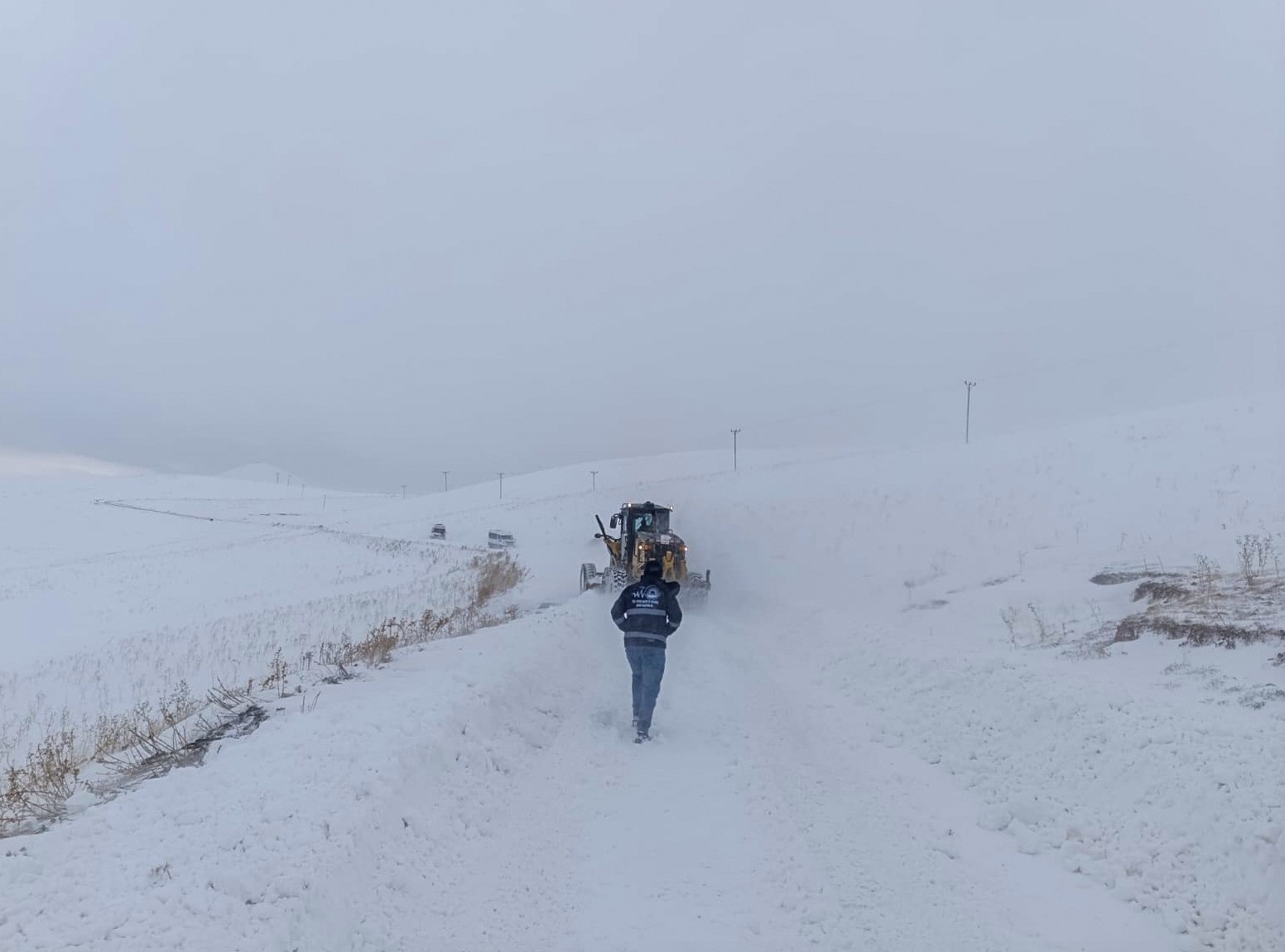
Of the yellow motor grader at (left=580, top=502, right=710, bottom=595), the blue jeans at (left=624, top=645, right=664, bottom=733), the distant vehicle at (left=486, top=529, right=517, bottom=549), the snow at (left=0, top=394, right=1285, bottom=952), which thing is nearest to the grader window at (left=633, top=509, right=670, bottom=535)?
the yellow motor grader at (left=580, top=502, right=710, bottom=595)

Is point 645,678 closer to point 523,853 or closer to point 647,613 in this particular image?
point 647,613

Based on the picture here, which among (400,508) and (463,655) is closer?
(463,655)

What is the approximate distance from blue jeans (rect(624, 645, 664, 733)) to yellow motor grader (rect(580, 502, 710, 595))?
1027 cm

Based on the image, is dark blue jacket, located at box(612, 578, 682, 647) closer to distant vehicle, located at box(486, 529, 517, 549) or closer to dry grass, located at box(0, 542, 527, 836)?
dry grass, located at box(0, 542, 527, 836)

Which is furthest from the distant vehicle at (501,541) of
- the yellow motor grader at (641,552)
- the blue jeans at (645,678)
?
the blue jeans at (645,678)

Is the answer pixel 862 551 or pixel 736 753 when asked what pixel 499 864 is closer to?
pixel 736 753

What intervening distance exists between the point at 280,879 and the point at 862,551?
23.1 m

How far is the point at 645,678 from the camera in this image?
8812 mm

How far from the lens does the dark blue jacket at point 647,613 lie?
8.95 m

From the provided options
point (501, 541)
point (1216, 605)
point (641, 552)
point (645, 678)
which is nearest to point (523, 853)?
point (645, 678)

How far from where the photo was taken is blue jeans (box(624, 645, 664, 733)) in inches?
345

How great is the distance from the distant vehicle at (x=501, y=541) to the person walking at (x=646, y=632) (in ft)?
114

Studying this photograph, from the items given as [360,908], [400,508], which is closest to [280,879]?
[360,908]

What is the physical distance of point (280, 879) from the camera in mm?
4578
